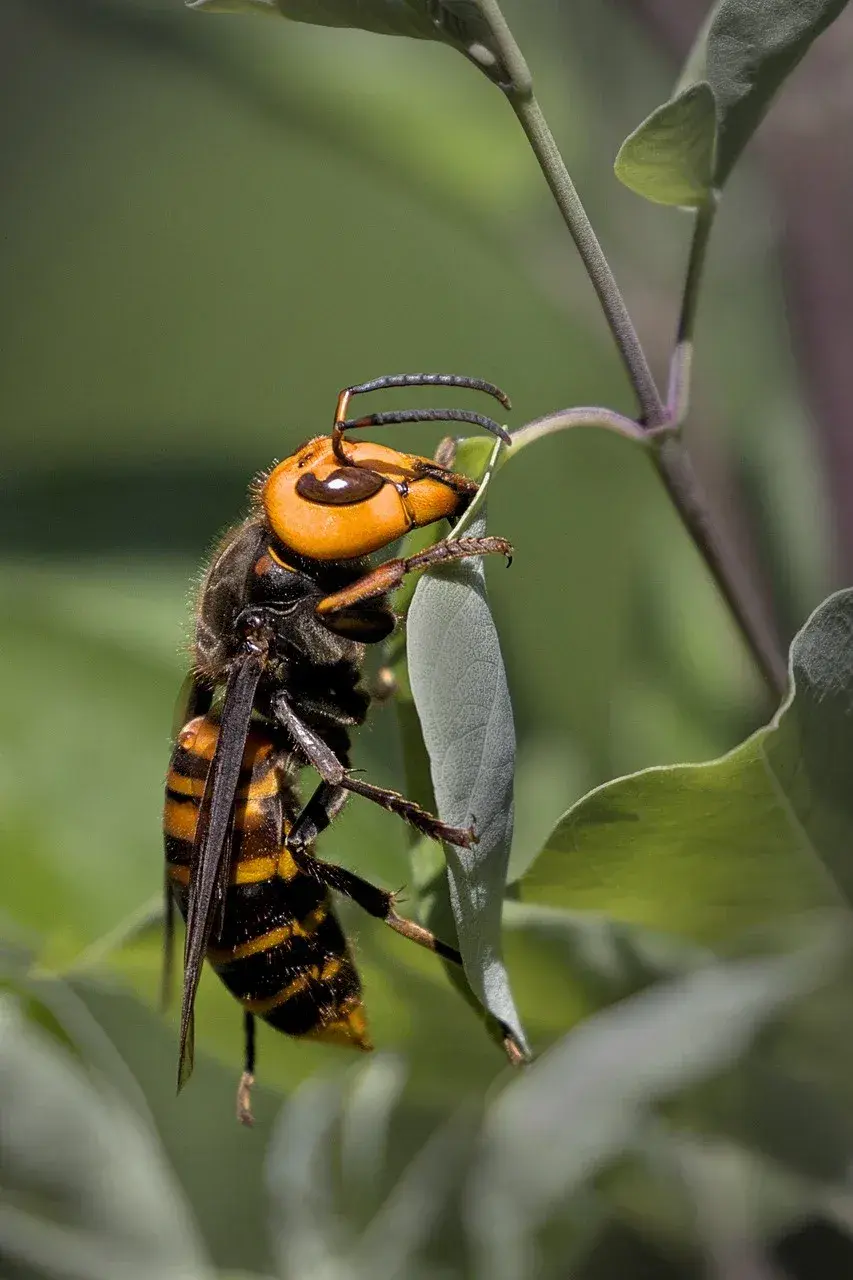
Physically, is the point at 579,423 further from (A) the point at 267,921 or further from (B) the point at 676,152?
(A) the point at 267,921

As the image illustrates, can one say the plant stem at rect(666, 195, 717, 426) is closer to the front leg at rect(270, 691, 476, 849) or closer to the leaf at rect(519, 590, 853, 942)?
the leaf at rect(519, 590, 853, 942)

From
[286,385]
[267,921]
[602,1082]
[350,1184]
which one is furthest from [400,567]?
[286,385]

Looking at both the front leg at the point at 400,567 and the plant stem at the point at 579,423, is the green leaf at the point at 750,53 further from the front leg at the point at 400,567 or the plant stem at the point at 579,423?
the front leg at the point at 400,567

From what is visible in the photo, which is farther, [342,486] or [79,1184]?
[79,1184]

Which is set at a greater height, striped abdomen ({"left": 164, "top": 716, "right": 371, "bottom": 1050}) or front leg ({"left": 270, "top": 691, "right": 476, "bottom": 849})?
front leg ({"left": 270, "top": 691, "right": 476, "bottom": 849})

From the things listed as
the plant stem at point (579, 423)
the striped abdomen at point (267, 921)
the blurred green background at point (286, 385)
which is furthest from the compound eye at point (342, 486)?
the blurred green background at point (286, 385)

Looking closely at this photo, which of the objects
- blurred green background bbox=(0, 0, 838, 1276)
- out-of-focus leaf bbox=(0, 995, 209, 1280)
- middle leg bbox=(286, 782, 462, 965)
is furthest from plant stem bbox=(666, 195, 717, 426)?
out-of-focus leaf bbox=(0, 995, 209, 1280)
